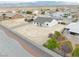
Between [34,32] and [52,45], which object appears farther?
[34,32]

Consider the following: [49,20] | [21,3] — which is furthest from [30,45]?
[49,20]

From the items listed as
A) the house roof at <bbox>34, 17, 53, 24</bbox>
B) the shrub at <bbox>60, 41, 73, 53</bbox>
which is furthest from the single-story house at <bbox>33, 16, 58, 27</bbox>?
the shrub at <bbox>60, 41, 73, 53</bbox>

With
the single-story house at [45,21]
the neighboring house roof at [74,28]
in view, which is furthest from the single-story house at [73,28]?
the single-story house at [45,21]

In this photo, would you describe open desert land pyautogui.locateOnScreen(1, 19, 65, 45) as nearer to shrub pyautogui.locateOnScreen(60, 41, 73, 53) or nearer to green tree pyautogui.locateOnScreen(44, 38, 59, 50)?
green tree pyautogui.locateOnScreen(44, 38, 59, 50)

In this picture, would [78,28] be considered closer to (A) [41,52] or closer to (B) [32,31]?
(B) [32,31]

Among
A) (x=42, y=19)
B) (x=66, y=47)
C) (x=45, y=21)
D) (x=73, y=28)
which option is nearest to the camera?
(x=66, y=47)

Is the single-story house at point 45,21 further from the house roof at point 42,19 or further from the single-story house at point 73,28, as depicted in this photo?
the single-story house at point 73,28

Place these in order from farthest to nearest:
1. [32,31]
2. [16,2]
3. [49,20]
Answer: [49,20] → [32,31] → [16,2]

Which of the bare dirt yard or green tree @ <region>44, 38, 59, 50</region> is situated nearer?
green tree @ <region>44, 38, 59, 50</region>

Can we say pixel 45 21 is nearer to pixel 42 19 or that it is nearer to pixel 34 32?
pixel 42 19

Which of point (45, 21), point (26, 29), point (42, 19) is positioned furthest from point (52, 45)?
point (42, 19)

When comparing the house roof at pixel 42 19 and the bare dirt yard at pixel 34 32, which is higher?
the house roof at pixel 42 19
